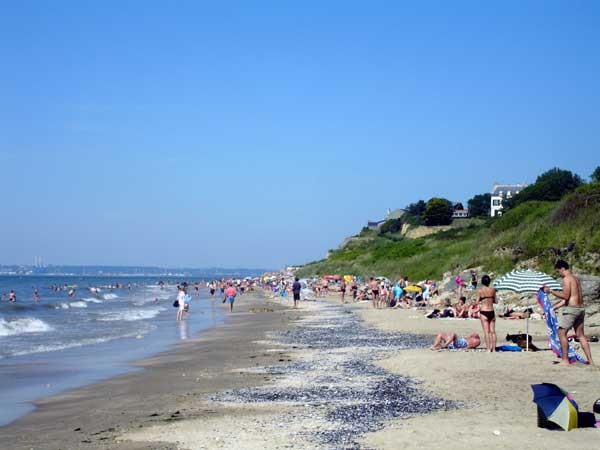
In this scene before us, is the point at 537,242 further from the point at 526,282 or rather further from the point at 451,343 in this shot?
the point at 451,343

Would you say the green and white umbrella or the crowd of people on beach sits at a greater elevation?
the green and white umbrella

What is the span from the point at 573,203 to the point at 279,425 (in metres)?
26.2

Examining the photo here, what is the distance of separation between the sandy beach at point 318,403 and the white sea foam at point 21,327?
1165 cm

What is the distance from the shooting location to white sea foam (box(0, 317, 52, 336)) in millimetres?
26186

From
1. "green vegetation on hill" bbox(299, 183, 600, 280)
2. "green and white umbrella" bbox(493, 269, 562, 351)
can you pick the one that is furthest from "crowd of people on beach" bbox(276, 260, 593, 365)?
"green vegetation on hill" bbox(299, 183, 600, 280)

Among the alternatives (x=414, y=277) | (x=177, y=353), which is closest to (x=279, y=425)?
(x=177, y=353)

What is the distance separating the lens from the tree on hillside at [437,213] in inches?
3531

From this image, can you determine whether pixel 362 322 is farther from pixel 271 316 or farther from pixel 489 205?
pixel 489 205

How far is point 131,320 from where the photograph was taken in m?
32.3

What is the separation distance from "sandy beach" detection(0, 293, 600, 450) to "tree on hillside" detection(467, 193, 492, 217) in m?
89.4

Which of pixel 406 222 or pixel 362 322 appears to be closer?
pixel 362 322

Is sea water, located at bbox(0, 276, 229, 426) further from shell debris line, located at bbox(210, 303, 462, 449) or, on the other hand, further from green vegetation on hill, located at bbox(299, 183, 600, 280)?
green vegetation on hill, located at bbox(299, 183, 600, 280)

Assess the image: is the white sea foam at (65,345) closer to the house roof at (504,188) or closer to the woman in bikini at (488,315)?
the woman in bikini at (488,315)

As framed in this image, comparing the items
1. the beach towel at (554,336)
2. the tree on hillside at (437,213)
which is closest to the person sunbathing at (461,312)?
the beach towel at (554,336)
